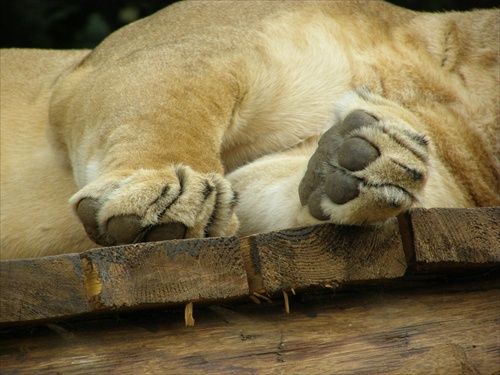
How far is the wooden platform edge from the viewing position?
134 cm

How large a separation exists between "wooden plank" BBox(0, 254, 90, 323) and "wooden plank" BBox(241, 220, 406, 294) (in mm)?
320

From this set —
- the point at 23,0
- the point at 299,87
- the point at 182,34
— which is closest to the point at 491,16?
the point at 299,87

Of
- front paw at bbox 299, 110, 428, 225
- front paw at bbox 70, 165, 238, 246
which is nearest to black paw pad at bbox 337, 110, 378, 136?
front paw at bbox 299, 110, 428, 225

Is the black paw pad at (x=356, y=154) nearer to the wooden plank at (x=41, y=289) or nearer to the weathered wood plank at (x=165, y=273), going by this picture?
the weathered wood plank at (x=165, y=273)

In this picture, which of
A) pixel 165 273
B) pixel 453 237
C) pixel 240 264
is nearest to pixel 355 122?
pixel 453 237

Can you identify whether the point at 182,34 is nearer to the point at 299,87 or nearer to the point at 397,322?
the point at 299,87

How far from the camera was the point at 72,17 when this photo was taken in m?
4.75

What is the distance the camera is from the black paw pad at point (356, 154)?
5.21 feet

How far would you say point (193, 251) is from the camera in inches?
56.6

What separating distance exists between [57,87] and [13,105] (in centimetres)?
21

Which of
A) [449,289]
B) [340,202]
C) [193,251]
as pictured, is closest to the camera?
[193,251]

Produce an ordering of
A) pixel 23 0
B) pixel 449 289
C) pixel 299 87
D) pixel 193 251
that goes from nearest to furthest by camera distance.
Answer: pixel 193 251 → pixel 449 289 → pixel 299 87 → pixel 23 0

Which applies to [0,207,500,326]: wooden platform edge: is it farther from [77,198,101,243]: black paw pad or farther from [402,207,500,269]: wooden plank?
[77,198,101,243]: black paw pad

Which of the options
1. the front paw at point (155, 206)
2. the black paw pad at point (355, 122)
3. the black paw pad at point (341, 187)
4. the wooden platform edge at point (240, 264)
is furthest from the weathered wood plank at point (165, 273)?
the black paw pad at point (355, 122)
